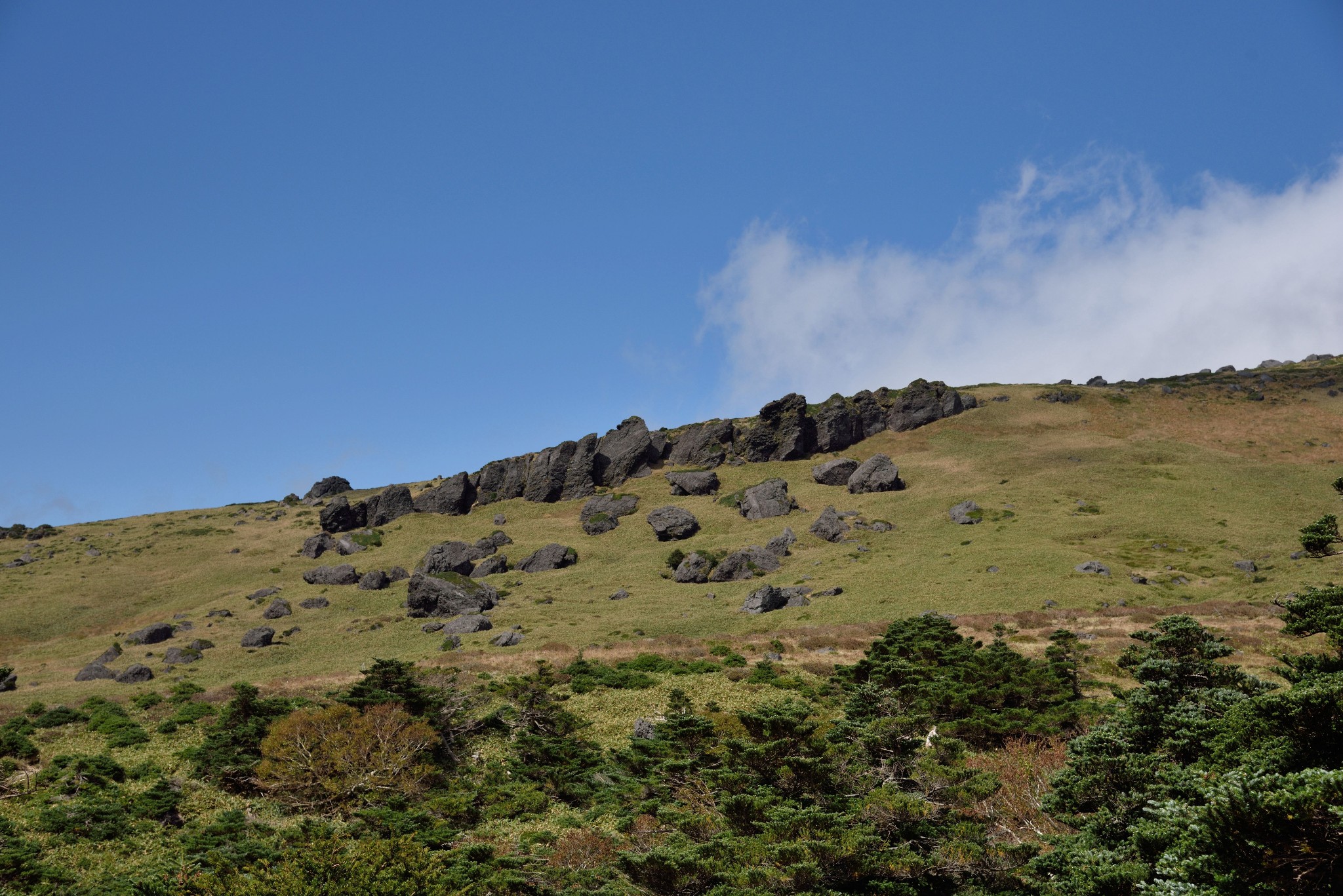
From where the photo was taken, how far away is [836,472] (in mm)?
98438

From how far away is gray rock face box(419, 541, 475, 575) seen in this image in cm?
8381

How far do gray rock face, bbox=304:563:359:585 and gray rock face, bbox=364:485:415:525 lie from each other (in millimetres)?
22568

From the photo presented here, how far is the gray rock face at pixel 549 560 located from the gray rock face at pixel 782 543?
77.9ft

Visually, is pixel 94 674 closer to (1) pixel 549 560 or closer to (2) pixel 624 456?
(1) pixel 549 560

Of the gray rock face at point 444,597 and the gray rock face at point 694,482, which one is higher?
Answer: the gray rock face at point 694,482

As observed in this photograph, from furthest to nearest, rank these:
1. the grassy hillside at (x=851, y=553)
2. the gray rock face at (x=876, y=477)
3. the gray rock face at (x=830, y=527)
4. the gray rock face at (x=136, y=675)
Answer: the gray rock face at (x=876, y=477) → the gray rock face at (x=830, y=527) → the grassy hillside at (x=851, y=553) → the gray rock face at (x=136, y=675)

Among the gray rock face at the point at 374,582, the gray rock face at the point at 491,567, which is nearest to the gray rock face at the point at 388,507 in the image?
the gray rock face at the point at 374,582

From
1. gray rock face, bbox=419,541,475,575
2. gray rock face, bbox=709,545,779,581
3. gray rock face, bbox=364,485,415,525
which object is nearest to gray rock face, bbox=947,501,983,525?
gray rock face, bbox=709,545,779,581

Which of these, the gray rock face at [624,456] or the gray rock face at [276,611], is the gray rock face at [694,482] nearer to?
the gray rock face at [624,456]

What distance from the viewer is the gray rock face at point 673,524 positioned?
3423 inches

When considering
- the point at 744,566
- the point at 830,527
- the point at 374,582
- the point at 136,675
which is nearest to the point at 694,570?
the point at 744,566

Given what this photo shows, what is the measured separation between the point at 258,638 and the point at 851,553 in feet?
190

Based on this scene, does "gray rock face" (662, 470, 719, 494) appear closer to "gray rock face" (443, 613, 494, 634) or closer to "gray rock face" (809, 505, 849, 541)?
"gray rock face" (809, 505, 849, 541)

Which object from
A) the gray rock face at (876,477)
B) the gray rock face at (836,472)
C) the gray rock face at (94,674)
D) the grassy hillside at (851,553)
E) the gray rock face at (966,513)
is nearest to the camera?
the gray rock face at (94,674)
